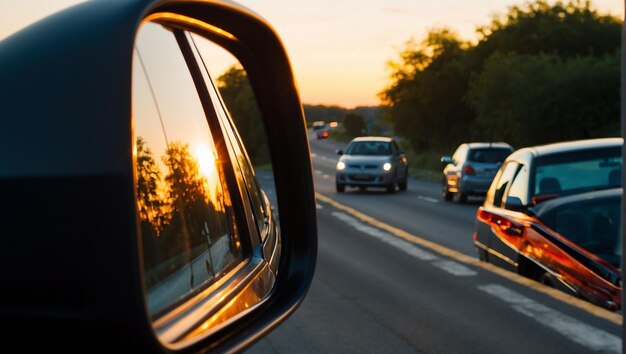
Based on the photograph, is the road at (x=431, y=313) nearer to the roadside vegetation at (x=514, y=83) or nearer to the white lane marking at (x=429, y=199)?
the white lane marking at (x=429, y=199)

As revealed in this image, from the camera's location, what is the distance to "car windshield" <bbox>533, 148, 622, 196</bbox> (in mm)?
9727

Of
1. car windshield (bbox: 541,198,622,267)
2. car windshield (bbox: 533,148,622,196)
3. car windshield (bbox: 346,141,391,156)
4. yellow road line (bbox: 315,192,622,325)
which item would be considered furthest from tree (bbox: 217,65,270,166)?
car windshield (bbox: 346,141,391,156)

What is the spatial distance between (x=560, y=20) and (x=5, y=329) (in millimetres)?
71756

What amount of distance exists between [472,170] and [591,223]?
64.1 ft

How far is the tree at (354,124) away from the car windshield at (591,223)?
5771 inches

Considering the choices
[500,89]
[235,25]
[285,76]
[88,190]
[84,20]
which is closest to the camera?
[88,190]

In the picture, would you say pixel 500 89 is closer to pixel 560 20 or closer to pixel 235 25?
pixel 560 20

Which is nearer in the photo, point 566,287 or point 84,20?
point 84,20

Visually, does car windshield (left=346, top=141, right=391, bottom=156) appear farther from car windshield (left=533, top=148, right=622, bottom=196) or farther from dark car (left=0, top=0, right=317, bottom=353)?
dark car (left=0, top=0, right=317, bottom=353)

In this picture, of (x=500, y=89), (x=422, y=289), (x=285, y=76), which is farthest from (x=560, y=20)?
(x=285, y=76)

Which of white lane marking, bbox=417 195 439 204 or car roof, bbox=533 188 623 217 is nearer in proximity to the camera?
car roof, bbox=533 188 623 217

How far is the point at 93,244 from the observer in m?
1.30

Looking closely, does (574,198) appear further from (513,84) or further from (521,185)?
(513,84)

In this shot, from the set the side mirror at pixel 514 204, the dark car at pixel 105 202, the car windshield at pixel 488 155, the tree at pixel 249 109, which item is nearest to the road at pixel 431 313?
the side mirror at pixel 514 204
